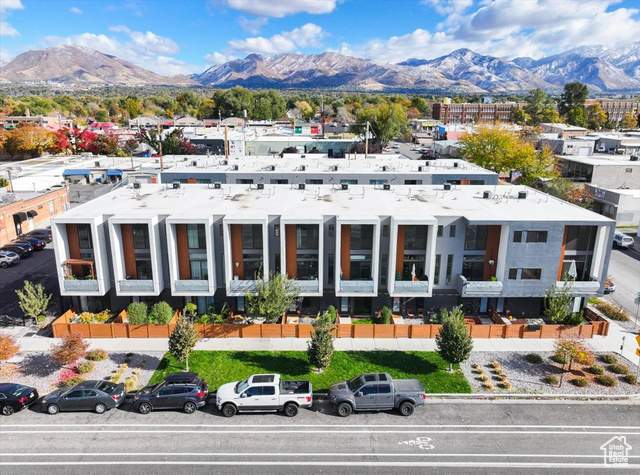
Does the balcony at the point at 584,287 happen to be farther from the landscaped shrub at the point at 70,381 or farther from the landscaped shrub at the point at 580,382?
the landscaped shrub at the point at 70,381

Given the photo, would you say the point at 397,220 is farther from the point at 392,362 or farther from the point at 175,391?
the point at 175,391

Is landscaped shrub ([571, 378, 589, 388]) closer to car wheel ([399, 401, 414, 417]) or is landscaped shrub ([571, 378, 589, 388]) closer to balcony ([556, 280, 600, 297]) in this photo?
balcony ([556, 280, 600, 297])

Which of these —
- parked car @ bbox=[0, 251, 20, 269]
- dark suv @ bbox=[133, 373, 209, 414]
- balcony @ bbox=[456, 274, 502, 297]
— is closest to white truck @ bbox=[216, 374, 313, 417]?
dark suv @ bbox=[133, 373, 209, 414]

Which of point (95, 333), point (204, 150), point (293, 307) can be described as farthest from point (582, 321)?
point (204, 150)

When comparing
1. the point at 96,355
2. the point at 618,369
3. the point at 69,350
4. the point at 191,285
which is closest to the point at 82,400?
the point at 69,350

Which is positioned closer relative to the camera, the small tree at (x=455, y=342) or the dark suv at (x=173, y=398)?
the dark suv at (x=173, y=398)

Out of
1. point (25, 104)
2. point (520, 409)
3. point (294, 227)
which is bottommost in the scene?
point (520, 409)

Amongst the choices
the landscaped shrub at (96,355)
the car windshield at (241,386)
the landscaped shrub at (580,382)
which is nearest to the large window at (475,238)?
the landscaped shrub at (580,382)
